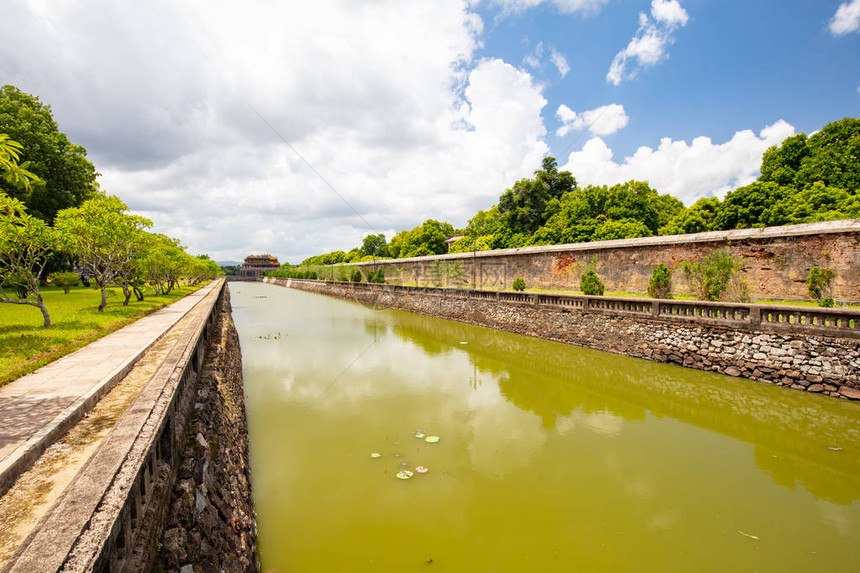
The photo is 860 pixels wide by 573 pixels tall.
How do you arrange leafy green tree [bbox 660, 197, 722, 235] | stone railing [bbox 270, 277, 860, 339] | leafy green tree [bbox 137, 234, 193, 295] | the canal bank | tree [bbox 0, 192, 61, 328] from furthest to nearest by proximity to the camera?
leafy green tree [bbox 660, 197, 722, 235]
leafy green tree [bbox 137, 234, 193, 295]
tree [bbox 0, 192, 61, 328]
stone railing [bbox 270, 277, 860, 339]
the canal bank

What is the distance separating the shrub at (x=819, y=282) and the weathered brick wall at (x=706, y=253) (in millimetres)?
171

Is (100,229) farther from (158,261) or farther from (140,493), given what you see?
(140,493)

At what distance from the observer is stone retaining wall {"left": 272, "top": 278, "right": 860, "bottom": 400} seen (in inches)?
288

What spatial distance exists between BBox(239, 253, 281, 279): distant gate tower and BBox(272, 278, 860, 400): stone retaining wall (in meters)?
102

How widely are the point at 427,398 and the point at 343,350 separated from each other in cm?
557

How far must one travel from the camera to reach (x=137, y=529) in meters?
2.10

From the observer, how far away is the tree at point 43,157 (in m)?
18.4

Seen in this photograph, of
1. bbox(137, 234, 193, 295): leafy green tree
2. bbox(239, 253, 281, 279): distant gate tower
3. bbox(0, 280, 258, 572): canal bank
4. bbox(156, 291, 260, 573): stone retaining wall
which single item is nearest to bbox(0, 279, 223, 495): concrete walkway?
bbox(0, 280, 258, 572): canal bank

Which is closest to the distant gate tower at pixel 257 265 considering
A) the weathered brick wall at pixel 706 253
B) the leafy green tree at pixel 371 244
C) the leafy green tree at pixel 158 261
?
the leafy green tree at pixel 371 244

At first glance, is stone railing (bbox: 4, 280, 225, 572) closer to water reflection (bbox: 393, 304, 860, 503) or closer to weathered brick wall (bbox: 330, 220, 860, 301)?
water reflection (bbox: 393, 304, 860, 503)

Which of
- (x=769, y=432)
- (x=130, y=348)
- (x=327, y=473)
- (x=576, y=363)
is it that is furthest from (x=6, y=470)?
(x=576, y=363)

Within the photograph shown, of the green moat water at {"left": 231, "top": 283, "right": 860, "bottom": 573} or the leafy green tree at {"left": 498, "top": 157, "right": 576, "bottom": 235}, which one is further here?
the leafy green tree at {"left": 498, "top": 157, "right": 576, "bottom": 235}

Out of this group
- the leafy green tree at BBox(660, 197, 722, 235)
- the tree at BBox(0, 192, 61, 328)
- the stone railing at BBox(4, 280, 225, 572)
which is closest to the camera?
the stone railing at BBox(4, 280, 225, 572)

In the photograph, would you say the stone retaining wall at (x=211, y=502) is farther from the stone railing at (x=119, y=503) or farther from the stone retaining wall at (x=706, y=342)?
the stone retaining wall at (x=706, y=342)
